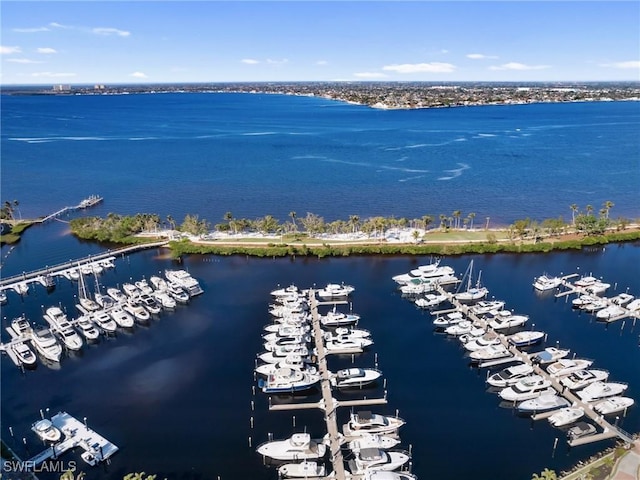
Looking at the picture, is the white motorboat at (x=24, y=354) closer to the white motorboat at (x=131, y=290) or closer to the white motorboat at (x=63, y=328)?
the white motorboat at (x=63, y=328)

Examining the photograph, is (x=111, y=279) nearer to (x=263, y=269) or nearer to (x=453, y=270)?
(x=263, y=269)

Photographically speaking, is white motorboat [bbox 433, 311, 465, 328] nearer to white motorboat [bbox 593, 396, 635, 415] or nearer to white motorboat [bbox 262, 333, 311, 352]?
white motorboat [bbox 262, 333, 311, 352]

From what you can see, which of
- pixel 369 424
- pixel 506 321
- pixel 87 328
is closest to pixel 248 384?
pixel 369 424

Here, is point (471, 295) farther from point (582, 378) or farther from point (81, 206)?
point (81, 206)

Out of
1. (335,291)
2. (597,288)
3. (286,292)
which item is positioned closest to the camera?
(286,292)

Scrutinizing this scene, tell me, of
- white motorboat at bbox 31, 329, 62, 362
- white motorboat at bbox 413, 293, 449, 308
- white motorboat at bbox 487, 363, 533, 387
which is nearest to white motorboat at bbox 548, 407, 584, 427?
white motorboat at bbox 487, 363, 533, 387

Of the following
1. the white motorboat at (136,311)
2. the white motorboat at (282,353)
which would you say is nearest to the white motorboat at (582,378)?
the white motorboat at (282,353)
